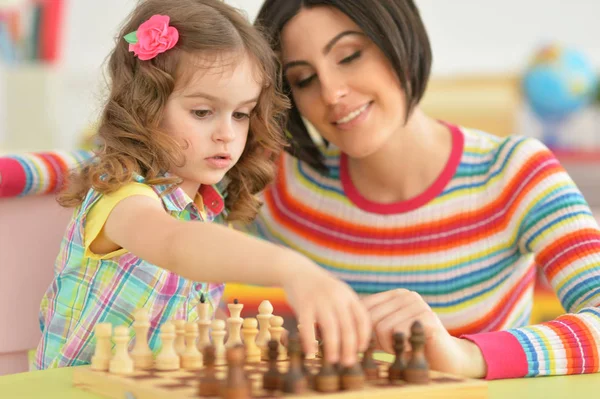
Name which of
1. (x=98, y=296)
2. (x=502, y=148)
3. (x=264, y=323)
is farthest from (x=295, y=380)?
(x=502, y=148)

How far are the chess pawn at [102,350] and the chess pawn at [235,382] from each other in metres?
0.24

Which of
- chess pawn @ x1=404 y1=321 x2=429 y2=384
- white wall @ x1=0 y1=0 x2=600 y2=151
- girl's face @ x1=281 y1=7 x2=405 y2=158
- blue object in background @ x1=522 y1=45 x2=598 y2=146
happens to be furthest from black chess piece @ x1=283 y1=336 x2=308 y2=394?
white wall @ x1=0 y1=0 x2=600 y2=151

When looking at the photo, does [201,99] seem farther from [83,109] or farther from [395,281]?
[83,109]

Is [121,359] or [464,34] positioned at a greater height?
[464,34]

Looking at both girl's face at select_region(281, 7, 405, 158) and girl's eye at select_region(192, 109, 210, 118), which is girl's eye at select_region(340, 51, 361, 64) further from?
girl's eye at select_region(192, 109, 210, 118)

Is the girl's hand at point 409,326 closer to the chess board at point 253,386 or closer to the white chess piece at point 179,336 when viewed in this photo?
the chess board at point 253,386

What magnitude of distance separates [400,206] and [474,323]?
0.83 feet

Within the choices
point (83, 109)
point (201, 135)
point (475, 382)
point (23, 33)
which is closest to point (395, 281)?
point (201, 135)

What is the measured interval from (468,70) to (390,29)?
311 centimetres

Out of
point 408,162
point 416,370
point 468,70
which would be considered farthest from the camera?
point 468,70

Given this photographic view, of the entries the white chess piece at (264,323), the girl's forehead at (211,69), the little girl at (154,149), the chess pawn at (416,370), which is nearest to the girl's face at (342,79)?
the little girl at (154,149)

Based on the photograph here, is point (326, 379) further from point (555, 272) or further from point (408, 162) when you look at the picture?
point (408, 162)

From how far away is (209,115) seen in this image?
1364 mm

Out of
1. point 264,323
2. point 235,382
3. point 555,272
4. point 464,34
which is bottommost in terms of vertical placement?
point 235,382
